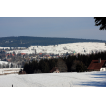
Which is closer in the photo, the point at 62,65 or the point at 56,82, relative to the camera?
the point at 56,82

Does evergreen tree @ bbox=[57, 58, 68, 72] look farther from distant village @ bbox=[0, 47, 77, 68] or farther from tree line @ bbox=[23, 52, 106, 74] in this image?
distant village @ bbox=[0, 47, 77, 68]

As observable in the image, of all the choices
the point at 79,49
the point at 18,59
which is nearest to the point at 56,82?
the point at 18,59

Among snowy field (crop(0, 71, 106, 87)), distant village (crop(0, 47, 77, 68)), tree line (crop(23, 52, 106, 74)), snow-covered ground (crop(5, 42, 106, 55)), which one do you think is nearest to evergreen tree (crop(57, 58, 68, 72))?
tree line (crop(23, 52, 106, 74))

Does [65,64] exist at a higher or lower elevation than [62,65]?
higher

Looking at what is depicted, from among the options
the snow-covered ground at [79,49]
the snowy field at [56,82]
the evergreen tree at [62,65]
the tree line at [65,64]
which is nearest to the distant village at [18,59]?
the snow-covered ground at [79,49]

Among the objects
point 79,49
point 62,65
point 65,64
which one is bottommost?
point 62,65

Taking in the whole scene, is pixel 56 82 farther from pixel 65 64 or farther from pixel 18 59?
pixel 18 59

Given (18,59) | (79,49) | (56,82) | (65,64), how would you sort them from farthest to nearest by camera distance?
(79,49) < (18,59) < (65,64) < (56,82)

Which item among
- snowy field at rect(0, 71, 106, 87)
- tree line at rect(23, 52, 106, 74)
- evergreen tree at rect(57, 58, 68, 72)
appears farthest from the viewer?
tree line at rect(23, 52, 106, 74)

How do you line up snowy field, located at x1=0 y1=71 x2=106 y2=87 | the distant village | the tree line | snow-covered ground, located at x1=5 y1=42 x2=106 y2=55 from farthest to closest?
snow-covered ground, located at x1=5 y1=42 x2=106 y2=55
the distant village
the tree line
snowy field, located at x1=0 y1=71 x2=106 y2=87

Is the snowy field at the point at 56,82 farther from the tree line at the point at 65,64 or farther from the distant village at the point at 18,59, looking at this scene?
the distant village at the point at 18,59

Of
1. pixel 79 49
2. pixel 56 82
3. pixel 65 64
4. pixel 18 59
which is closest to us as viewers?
pixel 56 82
